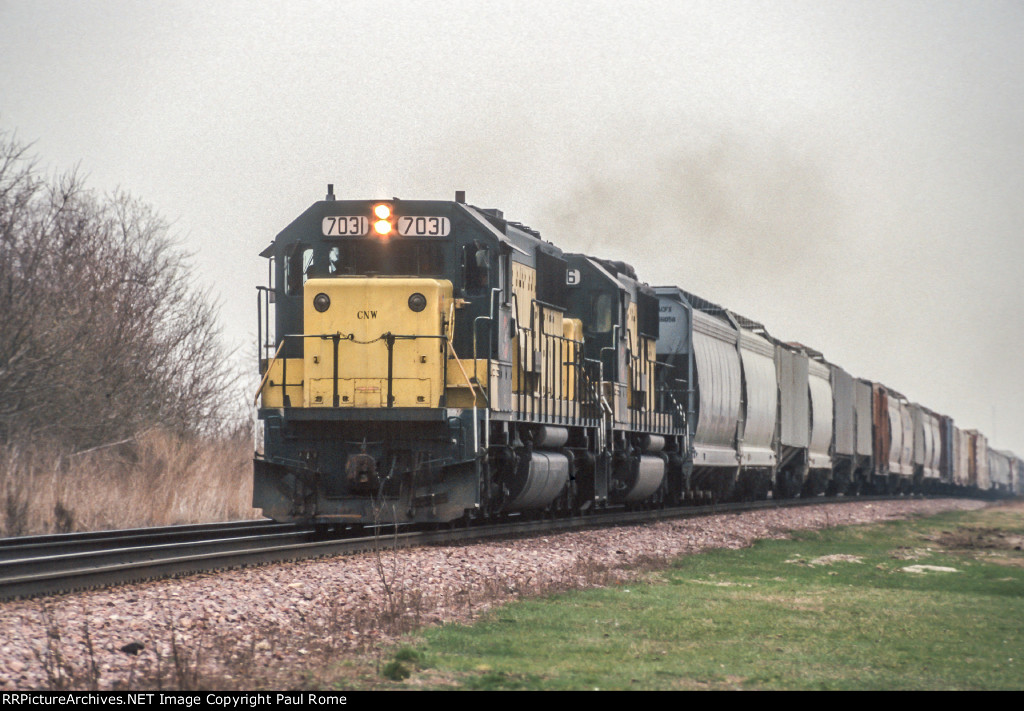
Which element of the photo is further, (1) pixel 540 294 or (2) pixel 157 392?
(2) pixel 157 392

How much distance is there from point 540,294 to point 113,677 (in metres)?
11.5

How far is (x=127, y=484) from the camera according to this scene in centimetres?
2078

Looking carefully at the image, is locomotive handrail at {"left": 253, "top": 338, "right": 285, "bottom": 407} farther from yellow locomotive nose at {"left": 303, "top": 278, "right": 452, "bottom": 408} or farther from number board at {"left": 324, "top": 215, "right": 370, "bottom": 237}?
number board at {"left": 324, "top": 215, "right": 370, "bottom": 237}

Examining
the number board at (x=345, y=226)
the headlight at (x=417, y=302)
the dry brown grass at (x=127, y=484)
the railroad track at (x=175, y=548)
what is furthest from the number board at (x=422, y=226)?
the dry brown grass at (x=127, y=484)

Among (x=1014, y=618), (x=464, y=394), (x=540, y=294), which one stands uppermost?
(x=540, y=294)

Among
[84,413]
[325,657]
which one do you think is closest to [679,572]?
[325,657]

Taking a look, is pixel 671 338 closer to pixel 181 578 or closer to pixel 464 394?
pixel 464 394

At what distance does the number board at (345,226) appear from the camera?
15266 mm

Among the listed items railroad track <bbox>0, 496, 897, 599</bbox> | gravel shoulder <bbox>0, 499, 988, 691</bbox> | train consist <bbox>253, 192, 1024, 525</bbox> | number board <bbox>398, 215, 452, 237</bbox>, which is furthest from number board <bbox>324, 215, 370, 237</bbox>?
gravel shoulder <bbox>0, 499, 988, 691</bbox>

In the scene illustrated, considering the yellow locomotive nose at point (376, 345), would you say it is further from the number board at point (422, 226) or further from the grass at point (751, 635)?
the grass at point (751, 635)

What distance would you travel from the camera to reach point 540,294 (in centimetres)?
A: 1762

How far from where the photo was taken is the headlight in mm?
14633

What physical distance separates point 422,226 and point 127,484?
8.46m
